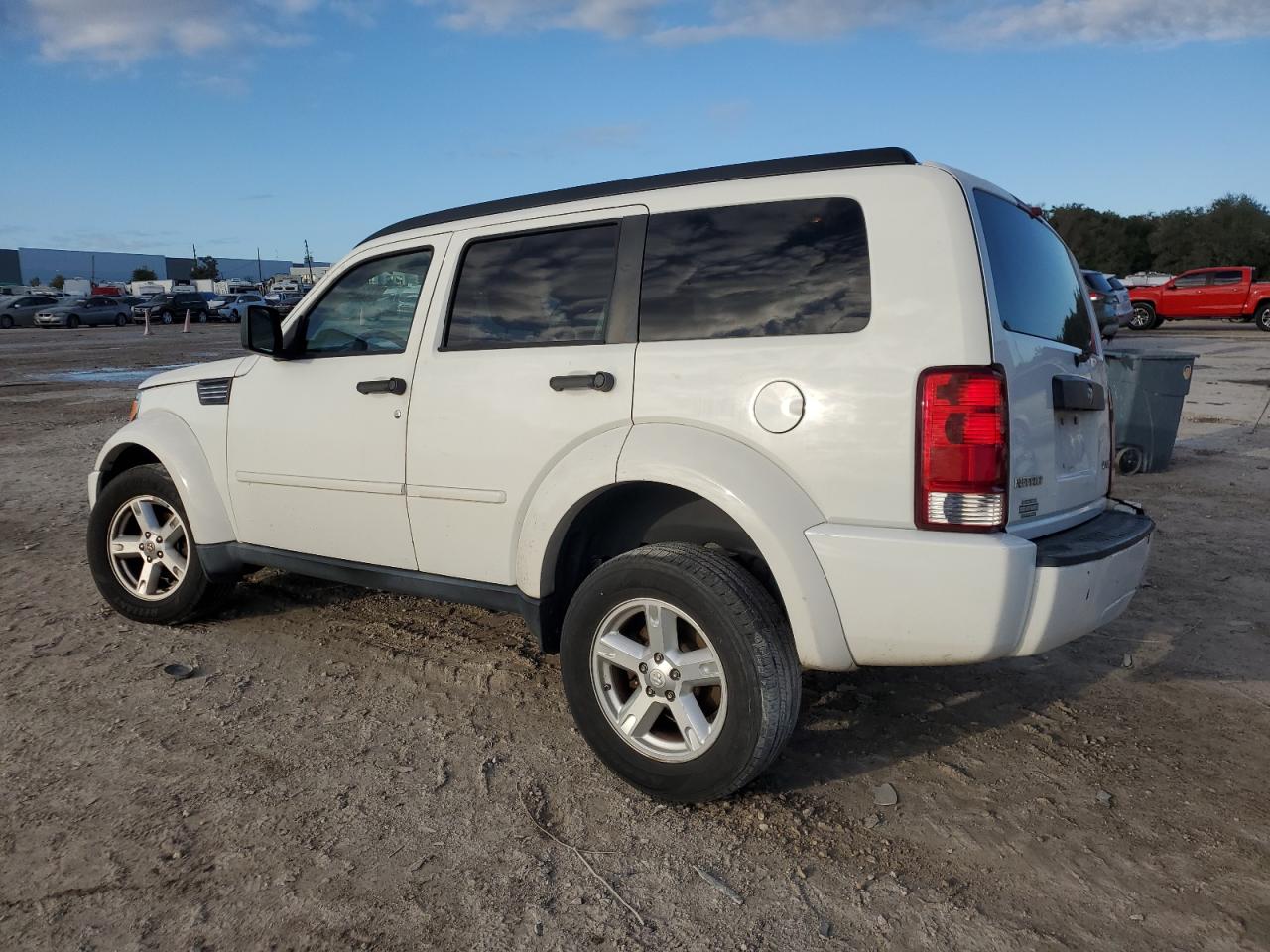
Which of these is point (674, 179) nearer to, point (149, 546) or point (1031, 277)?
point (1031, 277)

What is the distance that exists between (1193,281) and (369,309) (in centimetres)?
3092

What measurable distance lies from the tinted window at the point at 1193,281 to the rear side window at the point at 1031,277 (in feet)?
96.6

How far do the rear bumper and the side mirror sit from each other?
263 centimetres

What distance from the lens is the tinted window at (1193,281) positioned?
28.8 m

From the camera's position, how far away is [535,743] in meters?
3.59

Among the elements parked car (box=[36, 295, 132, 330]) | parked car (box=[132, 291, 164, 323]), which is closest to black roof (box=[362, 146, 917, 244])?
parked car (box=[36, 295, 132, 330])

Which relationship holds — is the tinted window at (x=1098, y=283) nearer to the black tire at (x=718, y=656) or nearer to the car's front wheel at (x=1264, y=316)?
the car's front wheel at (x=1264, y=316)

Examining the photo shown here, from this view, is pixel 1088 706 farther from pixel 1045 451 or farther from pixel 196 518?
pixel 196 518

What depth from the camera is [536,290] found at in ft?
12.0

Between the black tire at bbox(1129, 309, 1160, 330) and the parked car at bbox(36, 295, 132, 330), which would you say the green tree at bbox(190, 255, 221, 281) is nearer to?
the parked car at bbox(36, 295, 132, 330)

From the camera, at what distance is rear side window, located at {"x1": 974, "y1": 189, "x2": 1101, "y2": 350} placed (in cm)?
301

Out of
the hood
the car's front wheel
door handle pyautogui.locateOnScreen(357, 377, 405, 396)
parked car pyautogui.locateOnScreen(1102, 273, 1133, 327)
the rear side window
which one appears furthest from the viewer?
the car's front wheel

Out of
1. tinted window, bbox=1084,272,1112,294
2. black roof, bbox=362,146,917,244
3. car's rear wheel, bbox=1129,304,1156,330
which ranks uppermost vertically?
black roof, bbox=362,146,917,244

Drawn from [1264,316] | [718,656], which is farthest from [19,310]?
[718,656]
